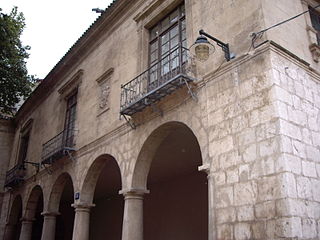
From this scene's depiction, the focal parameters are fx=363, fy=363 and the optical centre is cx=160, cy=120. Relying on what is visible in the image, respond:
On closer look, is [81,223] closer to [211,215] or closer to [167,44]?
[211,215]

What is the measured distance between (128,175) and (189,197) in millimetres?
4276

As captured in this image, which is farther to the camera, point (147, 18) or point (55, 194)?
point (55, 194)

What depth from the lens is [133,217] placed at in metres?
7.75

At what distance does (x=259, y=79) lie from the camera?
18.7ft

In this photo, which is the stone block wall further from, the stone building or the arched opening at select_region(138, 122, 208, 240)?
the arched opening at select_region(138, 122, 208, 240)

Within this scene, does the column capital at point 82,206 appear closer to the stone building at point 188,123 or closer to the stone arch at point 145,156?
the stone building at point 188,123

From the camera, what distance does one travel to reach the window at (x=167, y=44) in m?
8.02

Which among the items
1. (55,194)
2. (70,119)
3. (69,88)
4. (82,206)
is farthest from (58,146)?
(82,206)

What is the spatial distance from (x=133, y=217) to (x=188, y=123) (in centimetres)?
245

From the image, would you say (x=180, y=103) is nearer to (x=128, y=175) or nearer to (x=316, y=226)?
(x=128, y=175)

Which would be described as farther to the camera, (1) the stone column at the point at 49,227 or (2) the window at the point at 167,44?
(1) the stone column at the point at 49,227

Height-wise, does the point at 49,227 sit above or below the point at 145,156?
below

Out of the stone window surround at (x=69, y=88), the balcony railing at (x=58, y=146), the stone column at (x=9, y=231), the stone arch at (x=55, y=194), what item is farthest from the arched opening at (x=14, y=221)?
the stone window surround at (x=69, y=88)

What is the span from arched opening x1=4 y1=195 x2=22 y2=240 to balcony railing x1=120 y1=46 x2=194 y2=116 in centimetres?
926
